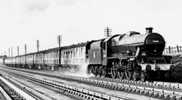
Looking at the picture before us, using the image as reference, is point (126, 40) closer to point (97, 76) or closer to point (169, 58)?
point (169, 58)

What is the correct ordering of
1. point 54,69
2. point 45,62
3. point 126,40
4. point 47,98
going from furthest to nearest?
point 45,62, point 54,69, point 126,40, point 47,98

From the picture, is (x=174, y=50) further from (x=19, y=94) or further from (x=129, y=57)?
(x=19, y=94)

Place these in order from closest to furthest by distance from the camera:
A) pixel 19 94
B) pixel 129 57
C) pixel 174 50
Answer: pixel 19 94
pixel 129 57
pixel 174 50

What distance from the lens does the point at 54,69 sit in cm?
4400

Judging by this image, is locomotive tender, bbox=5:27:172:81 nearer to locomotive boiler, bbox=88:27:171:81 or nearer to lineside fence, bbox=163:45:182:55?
locomotive boiler, bbox=88:27:171:81

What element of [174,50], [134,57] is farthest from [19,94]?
[174,50]

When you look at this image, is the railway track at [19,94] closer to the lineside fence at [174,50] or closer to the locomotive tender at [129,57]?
the locomotive tender at [129,57]

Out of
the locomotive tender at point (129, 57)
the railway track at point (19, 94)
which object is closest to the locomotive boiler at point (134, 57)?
the locomotive tender at point (129, 57)

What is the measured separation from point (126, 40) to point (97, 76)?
5.84m

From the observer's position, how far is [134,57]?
19.2m

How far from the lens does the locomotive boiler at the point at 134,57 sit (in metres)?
17.9

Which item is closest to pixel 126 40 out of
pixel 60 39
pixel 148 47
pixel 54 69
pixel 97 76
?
pixel 148 47

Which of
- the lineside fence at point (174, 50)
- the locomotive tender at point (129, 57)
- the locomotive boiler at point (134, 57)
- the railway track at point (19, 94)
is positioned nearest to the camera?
the railway track at point (19, 94)

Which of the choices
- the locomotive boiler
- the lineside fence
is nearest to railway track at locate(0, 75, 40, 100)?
the locomotive boiler
